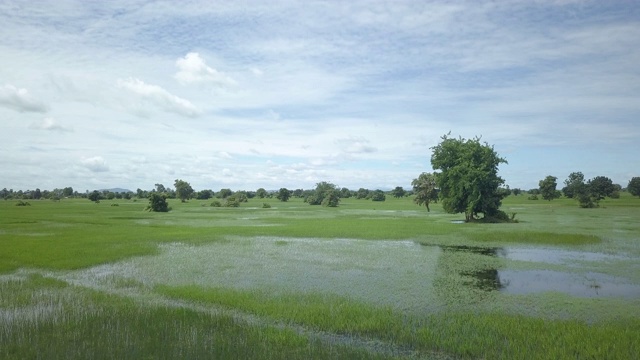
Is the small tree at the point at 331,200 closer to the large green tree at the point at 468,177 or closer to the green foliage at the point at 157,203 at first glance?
the green foliage at the point at 157,203

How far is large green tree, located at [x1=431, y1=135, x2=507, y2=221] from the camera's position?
136 feet

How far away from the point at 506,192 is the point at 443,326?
36951mm

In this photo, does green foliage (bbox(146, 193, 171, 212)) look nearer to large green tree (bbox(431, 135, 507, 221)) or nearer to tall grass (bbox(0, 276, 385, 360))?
large green tree (bbox(431, 135, 507, 221))

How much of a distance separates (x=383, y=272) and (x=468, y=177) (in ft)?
88.3

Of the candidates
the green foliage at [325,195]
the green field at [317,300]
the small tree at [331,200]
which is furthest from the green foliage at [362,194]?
the green field at [317,300]

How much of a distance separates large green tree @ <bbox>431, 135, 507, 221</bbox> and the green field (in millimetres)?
15443

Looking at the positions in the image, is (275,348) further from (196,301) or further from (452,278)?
(452,278)

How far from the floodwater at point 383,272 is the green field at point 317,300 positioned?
0.08m

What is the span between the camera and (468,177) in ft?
137

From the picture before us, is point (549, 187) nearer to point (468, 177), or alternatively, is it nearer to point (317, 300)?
point (468, 177)

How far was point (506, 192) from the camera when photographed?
4400 cm

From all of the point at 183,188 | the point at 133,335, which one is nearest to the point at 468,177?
the point at 133,335

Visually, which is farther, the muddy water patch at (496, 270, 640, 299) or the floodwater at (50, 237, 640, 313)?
the floodwater at (50, 237, 640, 313)

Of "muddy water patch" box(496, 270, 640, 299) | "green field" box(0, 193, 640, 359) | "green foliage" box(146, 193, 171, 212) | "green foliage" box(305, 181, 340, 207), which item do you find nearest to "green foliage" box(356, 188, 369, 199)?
"green foliage" box(305, 181, 340, 207)
